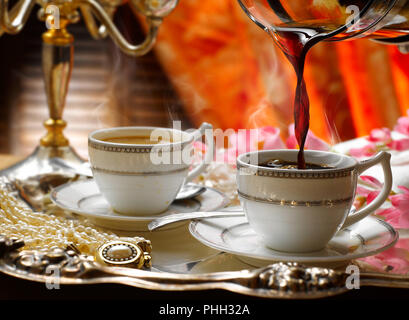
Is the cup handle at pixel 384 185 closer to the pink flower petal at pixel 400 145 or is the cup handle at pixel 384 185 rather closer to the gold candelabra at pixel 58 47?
the pink flower petal at pixel 400 145

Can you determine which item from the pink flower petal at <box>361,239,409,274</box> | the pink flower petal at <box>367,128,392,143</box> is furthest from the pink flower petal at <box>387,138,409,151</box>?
the pink flower petal at <box>361,239,409,274</box>

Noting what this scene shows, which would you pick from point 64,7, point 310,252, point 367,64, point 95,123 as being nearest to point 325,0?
point 310,252

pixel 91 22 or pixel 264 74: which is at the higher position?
pixel 91 22

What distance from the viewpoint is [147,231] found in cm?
73

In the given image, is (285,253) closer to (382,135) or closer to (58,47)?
(382,135)

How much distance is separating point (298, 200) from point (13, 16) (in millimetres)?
557

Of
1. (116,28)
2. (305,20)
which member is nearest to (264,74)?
(116,28)

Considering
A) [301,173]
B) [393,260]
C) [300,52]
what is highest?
[300,52]

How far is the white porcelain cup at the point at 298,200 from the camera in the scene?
1.89 feet

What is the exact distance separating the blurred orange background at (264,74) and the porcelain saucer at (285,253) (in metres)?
1.23

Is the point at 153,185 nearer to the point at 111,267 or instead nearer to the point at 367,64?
the point at 111,267

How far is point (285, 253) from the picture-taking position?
0.61 meters

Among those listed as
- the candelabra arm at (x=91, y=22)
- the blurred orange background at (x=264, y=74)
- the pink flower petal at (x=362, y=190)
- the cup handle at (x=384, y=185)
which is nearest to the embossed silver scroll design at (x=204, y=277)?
the cup handle at (x=384, y=185)

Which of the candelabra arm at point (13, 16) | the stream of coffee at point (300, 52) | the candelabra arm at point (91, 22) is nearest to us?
the stream of coffee at point (300, 52)
